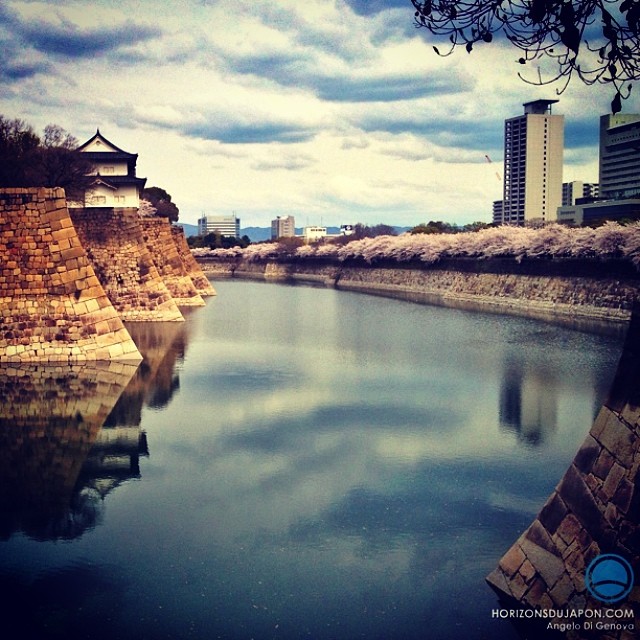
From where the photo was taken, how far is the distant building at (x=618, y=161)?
77.8m

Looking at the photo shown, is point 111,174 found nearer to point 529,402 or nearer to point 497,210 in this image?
point 529,402

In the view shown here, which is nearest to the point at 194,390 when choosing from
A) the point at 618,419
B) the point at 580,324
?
the point at 618,419

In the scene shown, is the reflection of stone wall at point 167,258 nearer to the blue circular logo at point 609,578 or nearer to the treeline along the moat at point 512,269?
the treeline along the moat at point 512,269

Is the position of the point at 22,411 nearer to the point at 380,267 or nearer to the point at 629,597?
the point at 629,597

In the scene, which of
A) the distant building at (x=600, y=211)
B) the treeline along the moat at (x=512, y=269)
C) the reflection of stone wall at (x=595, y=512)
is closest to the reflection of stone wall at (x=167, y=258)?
the treeline along the moat at (x=512, y=269)

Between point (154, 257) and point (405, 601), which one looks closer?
point (405, 601)

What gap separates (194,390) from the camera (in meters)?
18.0

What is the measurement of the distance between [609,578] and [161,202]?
71.5m

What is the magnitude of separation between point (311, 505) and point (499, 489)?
2.80 metres

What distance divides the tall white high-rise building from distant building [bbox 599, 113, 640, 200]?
41.2 meters

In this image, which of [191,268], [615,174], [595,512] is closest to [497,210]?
[615,174]

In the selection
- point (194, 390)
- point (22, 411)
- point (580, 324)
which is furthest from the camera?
point (580, 324)

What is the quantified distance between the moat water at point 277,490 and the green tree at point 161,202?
51773 millimetres

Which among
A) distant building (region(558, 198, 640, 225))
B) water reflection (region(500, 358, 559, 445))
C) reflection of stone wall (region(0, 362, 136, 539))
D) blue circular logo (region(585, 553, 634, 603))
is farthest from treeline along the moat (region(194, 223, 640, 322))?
distant building (region(558, 198, 640, 225))
